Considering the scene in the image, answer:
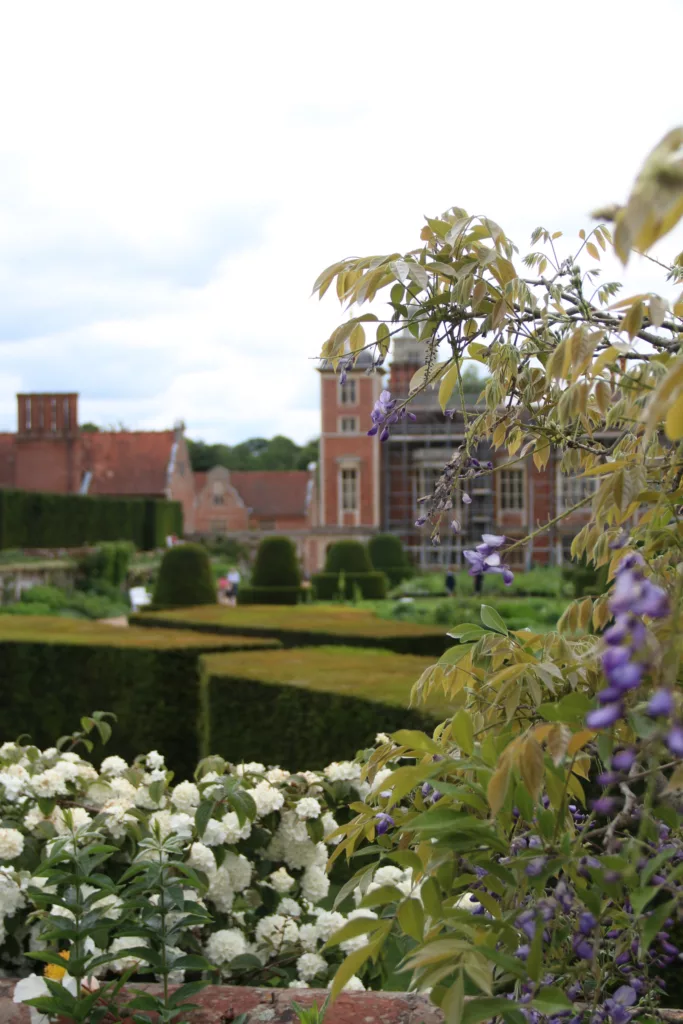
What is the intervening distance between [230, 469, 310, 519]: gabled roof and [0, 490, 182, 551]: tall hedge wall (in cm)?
983

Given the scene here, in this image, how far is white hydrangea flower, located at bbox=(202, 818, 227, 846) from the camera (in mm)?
2719

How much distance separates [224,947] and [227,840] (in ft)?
0.92

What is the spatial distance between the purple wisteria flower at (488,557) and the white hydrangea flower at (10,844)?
1.79 meters

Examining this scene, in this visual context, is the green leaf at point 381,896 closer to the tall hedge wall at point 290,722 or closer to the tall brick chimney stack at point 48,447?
the tall hedge wall at point 290,722

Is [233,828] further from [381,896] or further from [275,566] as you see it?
[275,566]

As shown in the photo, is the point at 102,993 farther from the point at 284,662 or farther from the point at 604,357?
the point at 284,662

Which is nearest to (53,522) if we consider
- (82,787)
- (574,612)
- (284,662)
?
(284,662)

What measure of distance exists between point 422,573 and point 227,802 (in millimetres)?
29817

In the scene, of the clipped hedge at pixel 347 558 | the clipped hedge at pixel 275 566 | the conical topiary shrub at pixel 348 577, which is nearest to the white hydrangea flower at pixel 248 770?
the clipped hedge at pixel 275 566

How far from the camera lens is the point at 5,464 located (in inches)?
1603

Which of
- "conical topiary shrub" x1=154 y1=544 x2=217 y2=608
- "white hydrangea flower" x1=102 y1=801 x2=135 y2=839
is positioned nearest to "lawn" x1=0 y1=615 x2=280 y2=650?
"white hydrangea flower" x1=102 y1=801 x2=135 y2=839

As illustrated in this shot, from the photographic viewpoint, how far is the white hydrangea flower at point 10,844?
2760mm

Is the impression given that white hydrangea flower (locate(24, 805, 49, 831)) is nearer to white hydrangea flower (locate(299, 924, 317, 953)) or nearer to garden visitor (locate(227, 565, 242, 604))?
white hydrangea flower (locate(299, 924, 317, 953))

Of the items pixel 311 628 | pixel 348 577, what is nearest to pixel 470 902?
pixel 311 628
